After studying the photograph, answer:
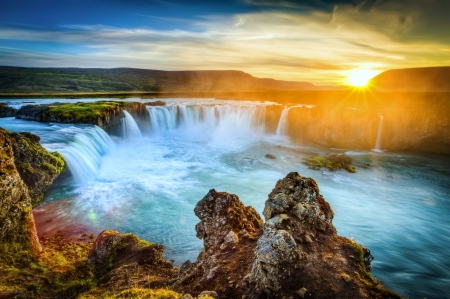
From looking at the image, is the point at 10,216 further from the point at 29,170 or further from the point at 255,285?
the point at 255,285

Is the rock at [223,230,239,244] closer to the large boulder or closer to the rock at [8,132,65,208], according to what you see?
the large boulder

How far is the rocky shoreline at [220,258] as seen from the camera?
→ 523 cm

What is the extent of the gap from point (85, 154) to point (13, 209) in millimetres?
13490

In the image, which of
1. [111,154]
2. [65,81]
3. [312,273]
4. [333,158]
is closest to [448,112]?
[333,158]

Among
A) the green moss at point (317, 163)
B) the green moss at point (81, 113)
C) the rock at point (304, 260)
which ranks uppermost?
the green moss at point (81, 113)

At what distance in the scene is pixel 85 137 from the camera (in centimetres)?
2469

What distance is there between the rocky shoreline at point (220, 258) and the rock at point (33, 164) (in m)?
3.99

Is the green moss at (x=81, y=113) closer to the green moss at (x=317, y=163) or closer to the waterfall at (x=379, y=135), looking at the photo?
the green moss at (x=317, y=163)

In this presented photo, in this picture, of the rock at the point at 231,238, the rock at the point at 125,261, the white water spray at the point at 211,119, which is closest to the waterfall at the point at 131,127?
the white water spray at the point at 211,119

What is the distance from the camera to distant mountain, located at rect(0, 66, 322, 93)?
106 m

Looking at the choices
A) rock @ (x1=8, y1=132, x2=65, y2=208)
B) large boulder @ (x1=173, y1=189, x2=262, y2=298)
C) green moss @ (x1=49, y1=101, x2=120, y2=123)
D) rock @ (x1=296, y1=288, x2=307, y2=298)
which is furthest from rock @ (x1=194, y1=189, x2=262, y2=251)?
green moss @ (x1=49, y1=101, x2=120, y2=123)

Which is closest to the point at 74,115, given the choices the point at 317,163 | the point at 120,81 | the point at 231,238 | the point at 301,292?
the point at 317,163

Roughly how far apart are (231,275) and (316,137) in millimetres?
37446

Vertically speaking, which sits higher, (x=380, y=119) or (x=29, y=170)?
(x=380, y=119)
